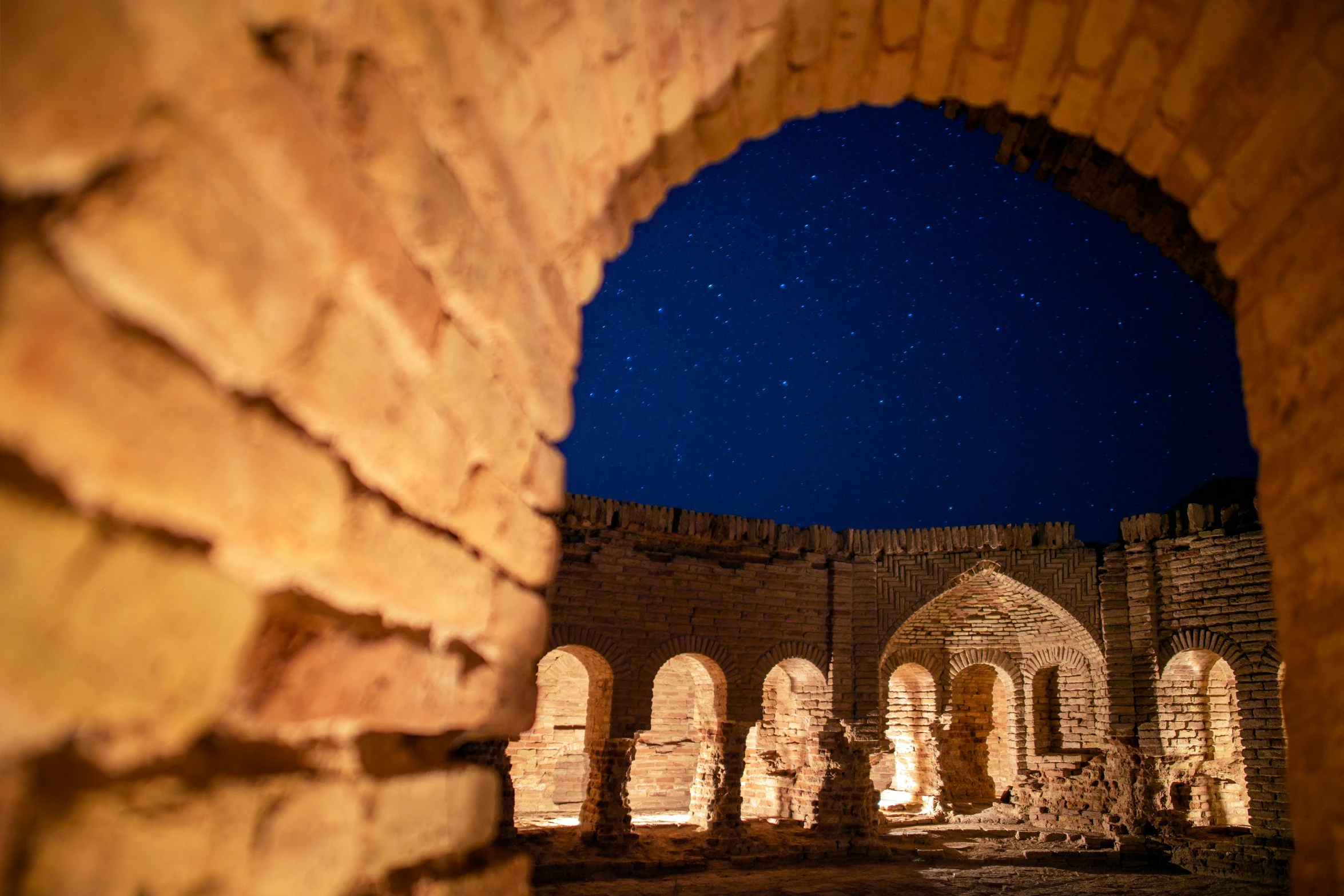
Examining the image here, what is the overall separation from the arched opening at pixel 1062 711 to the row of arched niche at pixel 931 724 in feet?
0.08

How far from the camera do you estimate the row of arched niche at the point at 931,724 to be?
1230 cm

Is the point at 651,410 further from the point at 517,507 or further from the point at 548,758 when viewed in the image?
the point at 517,507

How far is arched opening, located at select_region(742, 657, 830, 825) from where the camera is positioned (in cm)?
1279

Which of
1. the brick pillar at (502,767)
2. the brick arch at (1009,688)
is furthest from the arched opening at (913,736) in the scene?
the brick pillar at (502,767)

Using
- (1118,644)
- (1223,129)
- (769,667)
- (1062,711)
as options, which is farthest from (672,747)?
(1223,129)

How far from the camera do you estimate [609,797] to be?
11.1 m

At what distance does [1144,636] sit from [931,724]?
4278mm

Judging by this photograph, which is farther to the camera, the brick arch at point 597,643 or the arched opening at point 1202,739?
the arched opening at point 1202,739

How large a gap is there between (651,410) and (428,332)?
221ft

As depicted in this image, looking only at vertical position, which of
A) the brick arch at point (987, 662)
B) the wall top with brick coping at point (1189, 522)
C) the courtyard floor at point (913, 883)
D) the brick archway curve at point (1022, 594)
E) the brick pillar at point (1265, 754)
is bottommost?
the courtyard floor at point (913, 883)

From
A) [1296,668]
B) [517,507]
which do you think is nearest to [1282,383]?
[1296,668]

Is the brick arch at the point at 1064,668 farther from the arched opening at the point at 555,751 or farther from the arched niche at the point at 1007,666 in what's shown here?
the arched opening at the point at 555,751

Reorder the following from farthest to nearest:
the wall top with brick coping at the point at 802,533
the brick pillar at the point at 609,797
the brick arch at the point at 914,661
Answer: the brick arch at the point at 914,661 → the wall top with brick coping at the point at 802,533 → the brick pillar at the point at 609,797

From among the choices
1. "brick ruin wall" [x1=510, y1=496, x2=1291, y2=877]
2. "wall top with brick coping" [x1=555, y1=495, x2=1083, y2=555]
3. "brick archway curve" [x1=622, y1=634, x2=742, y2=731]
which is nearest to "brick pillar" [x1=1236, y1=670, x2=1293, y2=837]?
"brick ruin wall" [x1=510, y1=496, x2=1291, y2=877]
